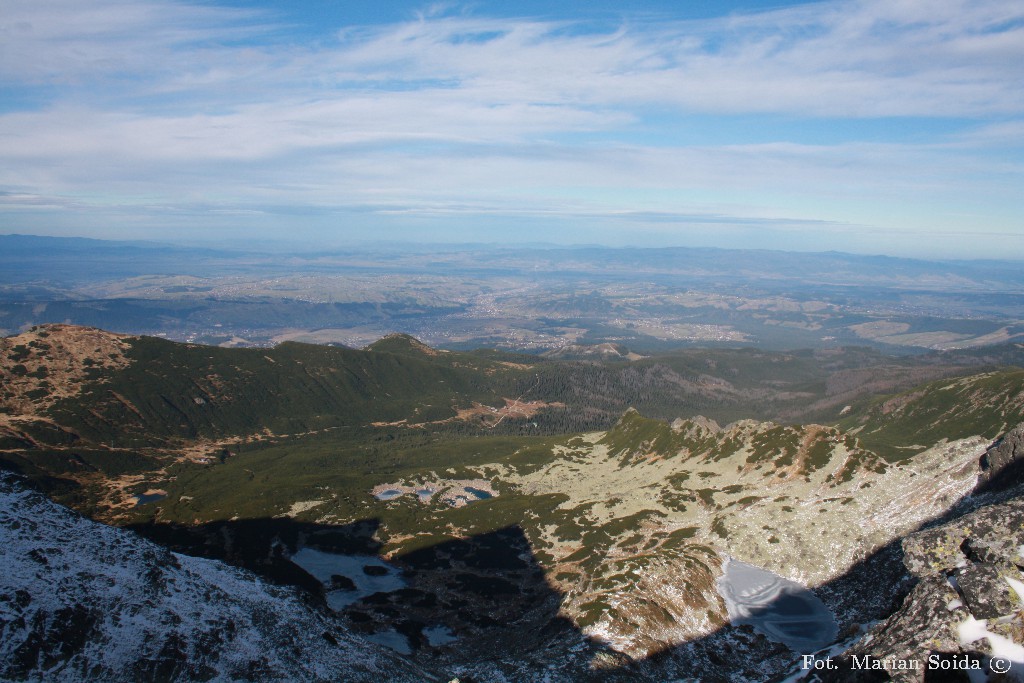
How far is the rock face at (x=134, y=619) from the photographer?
4906 cm

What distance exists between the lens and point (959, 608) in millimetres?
35125

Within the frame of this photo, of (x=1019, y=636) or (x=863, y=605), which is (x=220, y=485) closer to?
(x=863, y=605)

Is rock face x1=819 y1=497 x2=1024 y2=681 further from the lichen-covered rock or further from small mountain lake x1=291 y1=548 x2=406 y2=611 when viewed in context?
small mountain lake x1=291 y1=548 x2=406 y2=611

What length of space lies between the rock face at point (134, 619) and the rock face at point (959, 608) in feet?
149

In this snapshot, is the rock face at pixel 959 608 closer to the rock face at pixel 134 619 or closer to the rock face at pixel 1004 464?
the rock face at pixel 1004 464


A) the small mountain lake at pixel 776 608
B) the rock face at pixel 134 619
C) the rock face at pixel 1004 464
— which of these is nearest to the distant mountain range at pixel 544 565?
the rock face at pixel 134 619

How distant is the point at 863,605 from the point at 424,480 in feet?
392

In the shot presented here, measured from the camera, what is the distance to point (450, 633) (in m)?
87.2

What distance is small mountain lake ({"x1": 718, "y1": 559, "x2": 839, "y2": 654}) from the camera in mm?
65688

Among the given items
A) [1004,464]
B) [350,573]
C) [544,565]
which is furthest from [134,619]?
[1004,464]

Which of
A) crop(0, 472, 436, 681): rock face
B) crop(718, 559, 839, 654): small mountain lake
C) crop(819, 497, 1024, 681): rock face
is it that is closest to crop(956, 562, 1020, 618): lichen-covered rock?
crop(819, 497, 1024, 681): rock face

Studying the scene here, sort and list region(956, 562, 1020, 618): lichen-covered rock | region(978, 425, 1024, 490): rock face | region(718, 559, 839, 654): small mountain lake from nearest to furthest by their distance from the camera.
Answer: region(956, 562, 1020, 618): lichen-covered rock → region(718, 559, 839, 654): small mountain lake → region(978, 425, 1024, 490): rock face

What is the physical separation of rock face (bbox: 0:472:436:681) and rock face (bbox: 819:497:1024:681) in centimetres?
4554

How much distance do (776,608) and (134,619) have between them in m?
69.9
